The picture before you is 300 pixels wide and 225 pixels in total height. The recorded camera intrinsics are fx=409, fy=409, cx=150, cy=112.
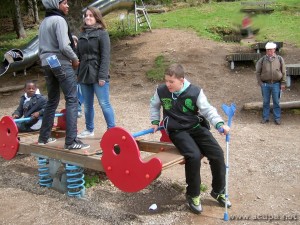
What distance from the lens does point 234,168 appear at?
5.27 metres

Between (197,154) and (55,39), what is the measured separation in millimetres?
1922

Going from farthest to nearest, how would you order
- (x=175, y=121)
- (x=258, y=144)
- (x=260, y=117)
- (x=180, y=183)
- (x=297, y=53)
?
(x=297, y=53)
(x=260, y=117)
(x=258, y=144)
(x=180, y=183)
(x=175, y=121)

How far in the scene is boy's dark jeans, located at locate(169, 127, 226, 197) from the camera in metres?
3.86

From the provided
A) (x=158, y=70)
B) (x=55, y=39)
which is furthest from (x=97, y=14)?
(x=158, y=70)

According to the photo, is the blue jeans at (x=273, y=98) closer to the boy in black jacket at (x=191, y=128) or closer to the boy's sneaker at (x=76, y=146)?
the boy in black jacket at (x=191, y=128)

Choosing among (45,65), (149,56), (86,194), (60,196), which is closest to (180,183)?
(86,194)

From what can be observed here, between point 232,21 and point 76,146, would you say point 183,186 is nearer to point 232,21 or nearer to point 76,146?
point 76,146

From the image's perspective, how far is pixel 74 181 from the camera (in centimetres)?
450

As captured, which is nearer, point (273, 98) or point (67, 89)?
point (67, 89)

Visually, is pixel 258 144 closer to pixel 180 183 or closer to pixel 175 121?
pixel 180 183

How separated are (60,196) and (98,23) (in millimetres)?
2053

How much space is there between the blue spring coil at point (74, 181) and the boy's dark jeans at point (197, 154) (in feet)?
3.90

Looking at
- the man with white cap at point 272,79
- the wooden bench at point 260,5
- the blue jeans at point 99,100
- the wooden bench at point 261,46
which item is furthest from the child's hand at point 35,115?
the wooden bench at point 260,5

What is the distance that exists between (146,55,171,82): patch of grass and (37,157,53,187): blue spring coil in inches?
230
